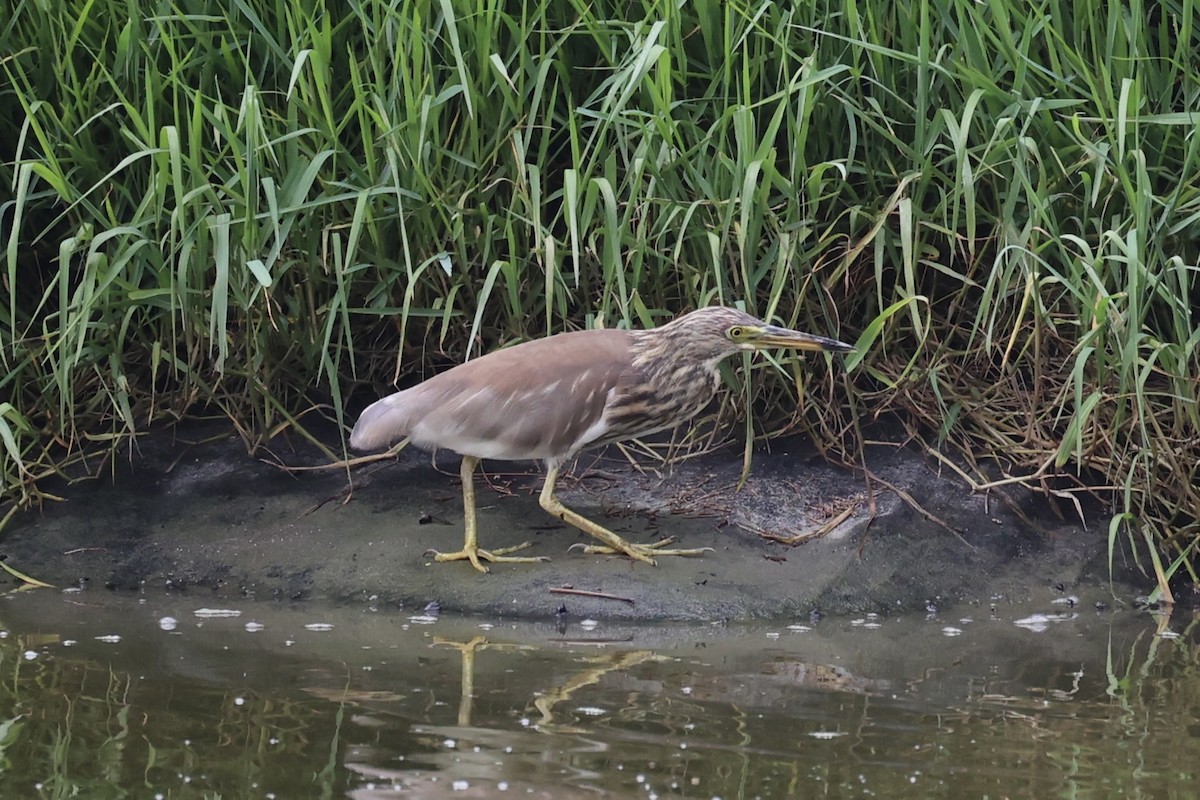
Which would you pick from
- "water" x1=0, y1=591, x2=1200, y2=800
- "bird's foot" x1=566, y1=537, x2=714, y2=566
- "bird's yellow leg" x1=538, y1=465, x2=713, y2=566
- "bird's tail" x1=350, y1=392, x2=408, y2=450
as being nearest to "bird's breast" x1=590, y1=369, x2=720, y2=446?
"bird's yellow leg" x1=538, y1=465, x2=713, y2=566

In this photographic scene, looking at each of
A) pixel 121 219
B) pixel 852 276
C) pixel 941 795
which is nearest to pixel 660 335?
pixel 852 276

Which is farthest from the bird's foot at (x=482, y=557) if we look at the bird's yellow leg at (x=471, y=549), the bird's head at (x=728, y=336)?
the bird's head at (x=728, y=336)

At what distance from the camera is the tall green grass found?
4.66m

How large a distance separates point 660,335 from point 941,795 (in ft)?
6.92

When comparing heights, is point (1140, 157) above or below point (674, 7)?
below

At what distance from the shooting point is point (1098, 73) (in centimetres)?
482

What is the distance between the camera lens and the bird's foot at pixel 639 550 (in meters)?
4.61

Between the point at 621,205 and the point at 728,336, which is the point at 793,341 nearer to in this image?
the point at 728,336

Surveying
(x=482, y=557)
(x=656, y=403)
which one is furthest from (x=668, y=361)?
(x=482, y=557)

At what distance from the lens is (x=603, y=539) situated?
15.3ft

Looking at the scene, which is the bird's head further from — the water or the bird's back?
the water

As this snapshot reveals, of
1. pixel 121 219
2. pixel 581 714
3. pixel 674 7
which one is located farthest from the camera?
pixel 121 219

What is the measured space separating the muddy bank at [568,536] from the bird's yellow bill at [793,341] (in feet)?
1.69

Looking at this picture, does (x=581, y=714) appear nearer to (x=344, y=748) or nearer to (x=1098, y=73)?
(x=344, y=748)
